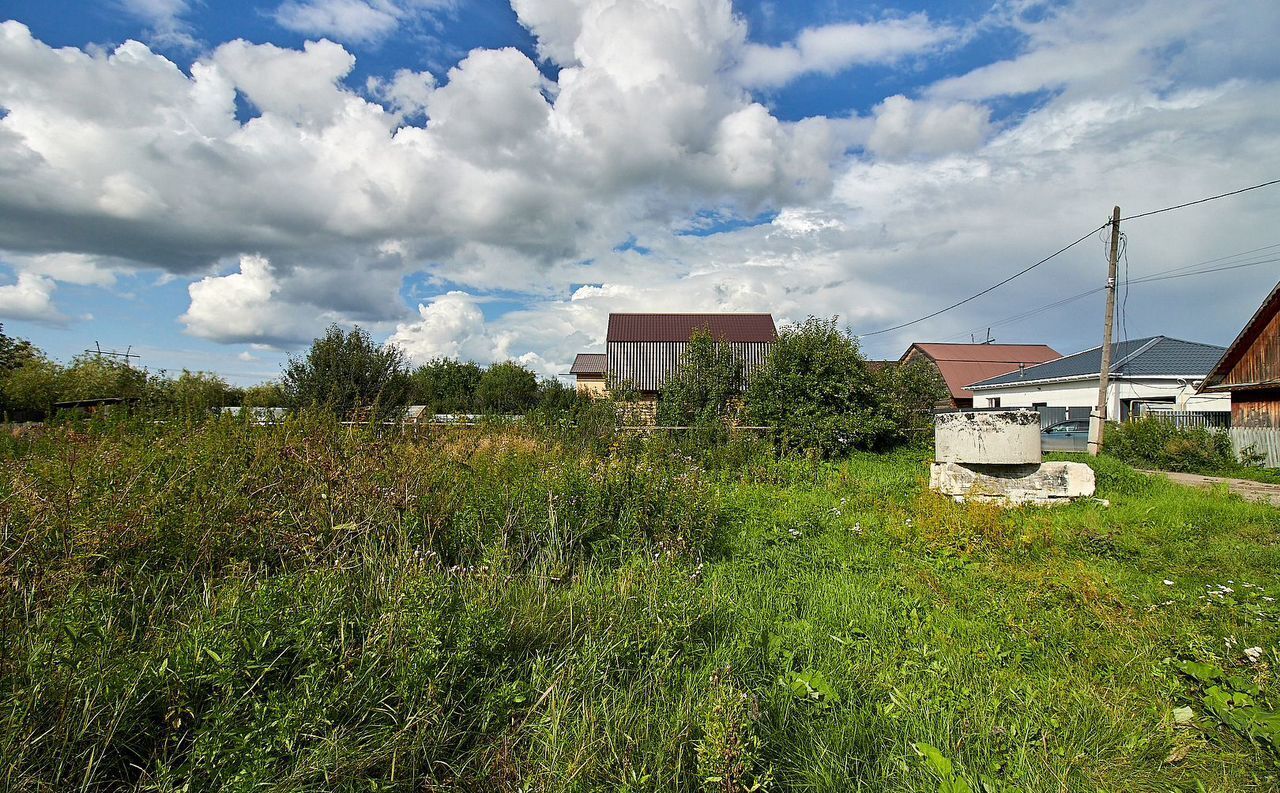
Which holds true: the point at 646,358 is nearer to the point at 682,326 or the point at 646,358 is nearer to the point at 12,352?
the point at 682,326

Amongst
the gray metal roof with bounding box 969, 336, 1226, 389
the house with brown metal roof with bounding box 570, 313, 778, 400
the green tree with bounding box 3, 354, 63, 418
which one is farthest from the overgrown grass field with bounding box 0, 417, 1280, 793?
the gray metal roof with bounding box 969, 336, 1226, 389

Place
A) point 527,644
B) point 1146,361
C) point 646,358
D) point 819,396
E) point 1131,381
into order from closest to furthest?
point 527,644 < point 819,396 < point 646,358 < point 1131,381 < point 1146,361

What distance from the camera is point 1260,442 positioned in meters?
14.9

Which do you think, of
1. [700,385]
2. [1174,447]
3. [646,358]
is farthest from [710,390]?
[1174,447]

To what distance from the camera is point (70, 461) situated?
417 centimetres

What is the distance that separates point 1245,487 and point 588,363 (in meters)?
31.3

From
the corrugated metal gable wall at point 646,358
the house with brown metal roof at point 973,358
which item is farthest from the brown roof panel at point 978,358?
the corrugated metal gable wall at point 646,358

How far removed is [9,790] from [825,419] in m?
13.6

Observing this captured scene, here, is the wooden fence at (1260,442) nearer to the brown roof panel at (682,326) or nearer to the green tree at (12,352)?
the brown roof panel at (682,326)

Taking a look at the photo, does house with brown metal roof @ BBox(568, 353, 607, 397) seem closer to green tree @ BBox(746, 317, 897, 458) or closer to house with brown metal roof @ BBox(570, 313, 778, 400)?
house with brown metal roof @ BBox(570, 313, 778, 400)

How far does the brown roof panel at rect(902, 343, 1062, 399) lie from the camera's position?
43281mm

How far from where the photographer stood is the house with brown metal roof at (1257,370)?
16031 millimetres

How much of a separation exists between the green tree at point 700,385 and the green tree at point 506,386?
18.5 metres

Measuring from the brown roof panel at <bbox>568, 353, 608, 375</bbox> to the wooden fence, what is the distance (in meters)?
27.1
